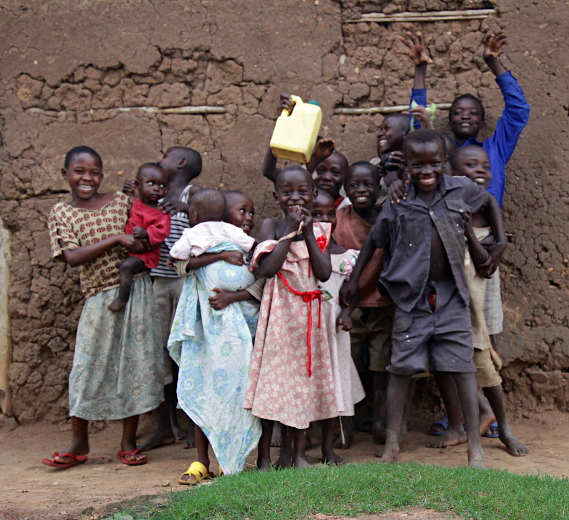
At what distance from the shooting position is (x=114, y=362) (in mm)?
4105

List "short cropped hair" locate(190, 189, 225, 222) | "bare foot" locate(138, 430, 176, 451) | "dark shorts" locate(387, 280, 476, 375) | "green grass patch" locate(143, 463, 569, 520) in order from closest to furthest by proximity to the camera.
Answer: "green grass patch" locate(143, 463, 569, 520), "dark shorts" locate(387, 280, 476, 375), "short cropped hair" locate(190, 189, 225, 222), "bare foot" locate(138, 430, 176, 451)

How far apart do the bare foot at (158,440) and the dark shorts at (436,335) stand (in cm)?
156

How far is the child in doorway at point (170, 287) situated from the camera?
4.27 metres

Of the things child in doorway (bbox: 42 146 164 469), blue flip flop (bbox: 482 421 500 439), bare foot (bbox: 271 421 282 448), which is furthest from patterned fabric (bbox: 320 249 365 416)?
child in doorway (bbox: 42 146 164 469)

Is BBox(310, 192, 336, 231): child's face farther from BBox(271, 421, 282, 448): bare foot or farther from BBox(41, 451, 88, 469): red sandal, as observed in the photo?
BBox(41, 451, 88, 469): red sandal

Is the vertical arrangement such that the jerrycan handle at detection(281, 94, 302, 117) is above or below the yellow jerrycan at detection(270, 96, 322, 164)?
above

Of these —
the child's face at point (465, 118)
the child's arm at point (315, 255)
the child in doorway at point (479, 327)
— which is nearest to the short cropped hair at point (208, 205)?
the child's arm at point (315, 255)

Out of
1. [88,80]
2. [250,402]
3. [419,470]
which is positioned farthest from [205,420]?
[88,80]

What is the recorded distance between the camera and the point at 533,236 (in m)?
4.60

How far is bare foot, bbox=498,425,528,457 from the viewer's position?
12.4 ft

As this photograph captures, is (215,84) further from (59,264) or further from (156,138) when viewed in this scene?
(59,264)

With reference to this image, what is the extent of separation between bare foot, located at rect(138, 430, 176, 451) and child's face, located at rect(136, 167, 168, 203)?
141cm

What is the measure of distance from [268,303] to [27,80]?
2.57 m

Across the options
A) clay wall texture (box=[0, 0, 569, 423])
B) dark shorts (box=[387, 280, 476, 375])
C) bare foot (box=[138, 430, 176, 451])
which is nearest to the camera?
dark shorts (box=[387, 280, 476, 375])
